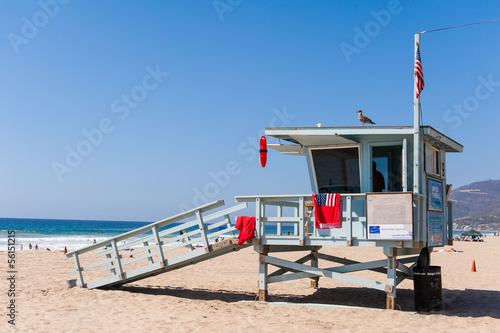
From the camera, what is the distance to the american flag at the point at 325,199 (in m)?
10.9

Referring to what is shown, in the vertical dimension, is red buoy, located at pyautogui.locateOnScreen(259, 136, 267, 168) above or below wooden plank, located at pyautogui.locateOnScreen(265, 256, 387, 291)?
above

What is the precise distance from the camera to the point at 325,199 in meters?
11.0

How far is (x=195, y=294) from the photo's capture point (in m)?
13.6

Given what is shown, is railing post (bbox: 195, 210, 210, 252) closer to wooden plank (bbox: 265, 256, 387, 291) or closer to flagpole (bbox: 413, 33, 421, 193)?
wooden plank (bbox: 265, 256, 387, 291)

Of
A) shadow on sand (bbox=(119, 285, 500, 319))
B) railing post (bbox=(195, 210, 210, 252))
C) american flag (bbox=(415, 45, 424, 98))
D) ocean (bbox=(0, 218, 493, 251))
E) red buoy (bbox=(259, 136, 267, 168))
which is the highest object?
american flag (bbox=(415, 45, 424, 98))

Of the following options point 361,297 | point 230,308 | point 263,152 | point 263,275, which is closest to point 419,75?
point 263,152

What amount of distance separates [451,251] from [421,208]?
2297 centimetres

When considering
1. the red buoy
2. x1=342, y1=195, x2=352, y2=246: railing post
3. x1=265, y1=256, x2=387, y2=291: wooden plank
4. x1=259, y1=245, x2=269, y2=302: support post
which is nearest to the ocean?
x1=259, y1=245, x2=269, y2=302: support post

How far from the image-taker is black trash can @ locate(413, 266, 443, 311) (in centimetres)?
1102

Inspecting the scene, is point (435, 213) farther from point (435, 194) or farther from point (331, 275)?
point (331, 275)

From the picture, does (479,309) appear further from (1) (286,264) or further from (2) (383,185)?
(1) (286,264)

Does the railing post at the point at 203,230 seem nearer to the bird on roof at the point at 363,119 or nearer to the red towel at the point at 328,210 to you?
the red towel at the point at 328,210

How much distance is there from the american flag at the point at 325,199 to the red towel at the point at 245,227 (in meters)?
1.63

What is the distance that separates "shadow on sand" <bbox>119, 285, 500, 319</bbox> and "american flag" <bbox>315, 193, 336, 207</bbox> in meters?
2.58
